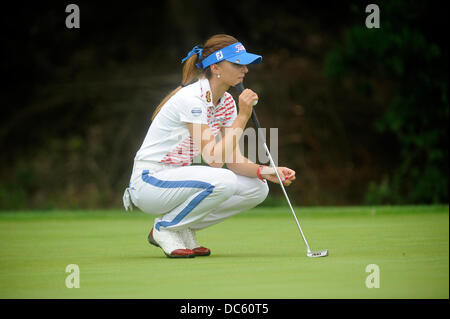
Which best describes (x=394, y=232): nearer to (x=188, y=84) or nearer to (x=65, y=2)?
(x=188, y=84)

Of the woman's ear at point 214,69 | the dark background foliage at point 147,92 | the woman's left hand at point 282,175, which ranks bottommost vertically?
the woman's left hand at point 282,175

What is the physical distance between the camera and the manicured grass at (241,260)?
3.04 metres

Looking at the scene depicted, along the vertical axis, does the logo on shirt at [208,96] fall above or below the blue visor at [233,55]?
below

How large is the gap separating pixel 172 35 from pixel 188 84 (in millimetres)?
10014

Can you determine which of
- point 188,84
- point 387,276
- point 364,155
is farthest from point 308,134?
point 387,276

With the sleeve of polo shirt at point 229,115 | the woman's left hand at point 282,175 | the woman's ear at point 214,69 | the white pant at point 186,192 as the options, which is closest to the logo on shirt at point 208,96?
the woman's ear at point 214,69

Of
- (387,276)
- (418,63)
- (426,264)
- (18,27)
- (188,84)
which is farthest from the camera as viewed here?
(18,27)

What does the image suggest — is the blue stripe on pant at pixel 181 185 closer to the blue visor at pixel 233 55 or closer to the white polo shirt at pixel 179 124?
the white polo shirt at pixel 179 124

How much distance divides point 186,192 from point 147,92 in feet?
33.1

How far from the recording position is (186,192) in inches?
171

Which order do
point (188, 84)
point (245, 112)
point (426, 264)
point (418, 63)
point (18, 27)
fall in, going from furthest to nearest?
point (18, 27) → point (418, 63) → point (188, 84) → point (245, 112) → point (426, 264)

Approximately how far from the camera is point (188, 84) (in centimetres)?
456

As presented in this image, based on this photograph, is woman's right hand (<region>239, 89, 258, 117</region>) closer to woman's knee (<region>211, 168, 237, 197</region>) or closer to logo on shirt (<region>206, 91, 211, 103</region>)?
logo on shirt (<region>206, 91, 211, 103</region>)

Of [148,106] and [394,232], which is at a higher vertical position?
[148,106]
